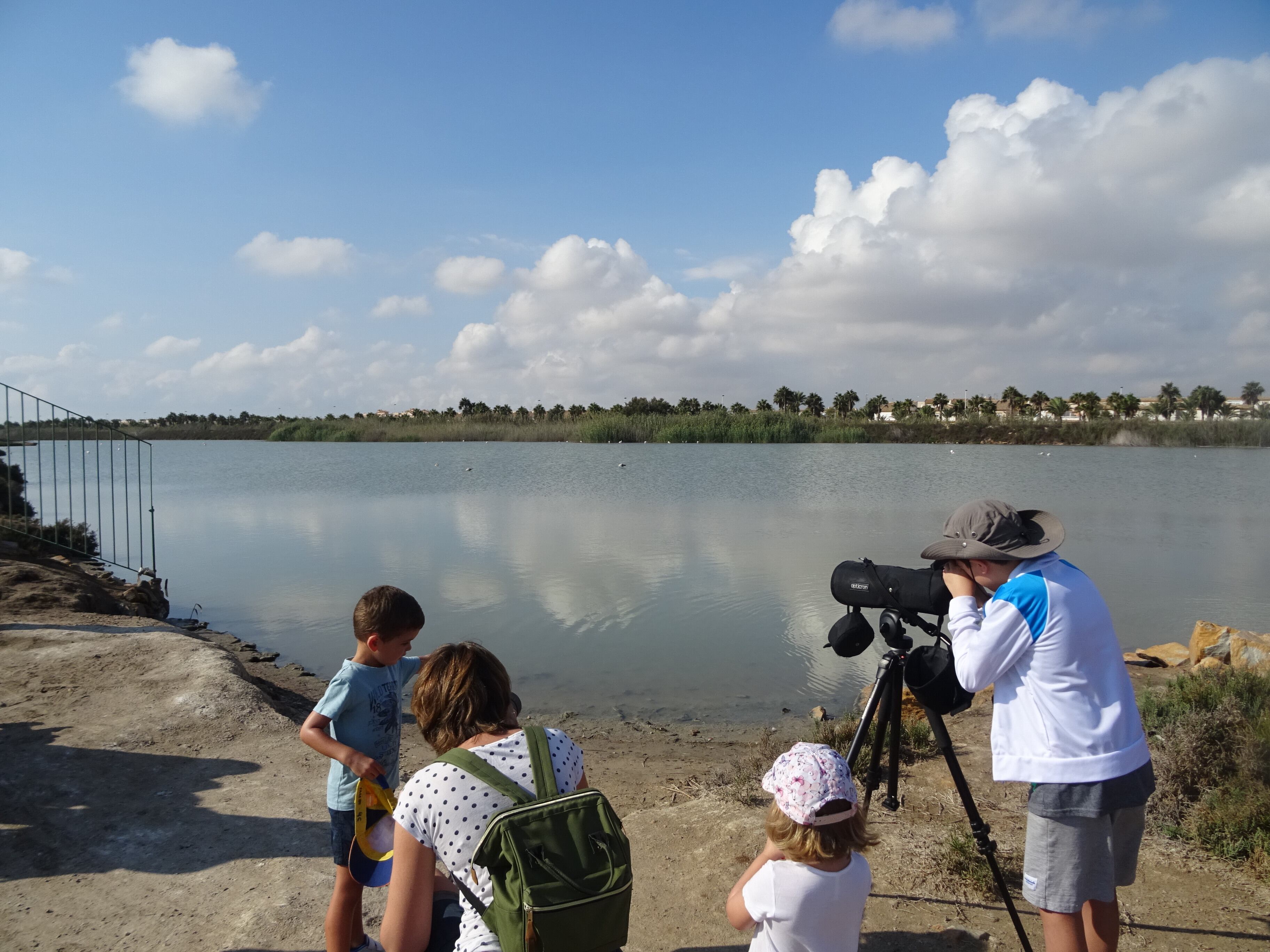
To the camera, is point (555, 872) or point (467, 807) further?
point (467, 807)

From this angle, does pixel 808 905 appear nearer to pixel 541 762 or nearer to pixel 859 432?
pixel 541 762

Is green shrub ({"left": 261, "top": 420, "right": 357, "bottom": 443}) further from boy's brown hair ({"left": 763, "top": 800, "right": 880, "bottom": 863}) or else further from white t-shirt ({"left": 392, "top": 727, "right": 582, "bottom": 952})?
boy's brown hair ({"left": 763, "top": 800, "right": 880, "bottom": 863})

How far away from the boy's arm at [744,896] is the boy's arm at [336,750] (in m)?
1.14

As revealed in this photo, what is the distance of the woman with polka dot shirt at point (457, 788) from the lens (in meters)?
1.65

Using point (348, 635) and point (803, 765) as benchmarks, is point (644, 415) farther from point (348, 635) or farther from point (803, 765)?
point (803, 765)

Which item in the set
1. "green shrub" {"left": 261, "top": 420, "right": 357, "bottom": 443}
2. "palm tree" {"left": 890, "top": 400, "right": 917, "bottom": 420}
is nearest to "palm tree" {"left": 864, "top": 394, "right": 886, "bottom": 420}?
"palm tree" {"left": 890, "top": 400, "right": 917, "bottom": 420}

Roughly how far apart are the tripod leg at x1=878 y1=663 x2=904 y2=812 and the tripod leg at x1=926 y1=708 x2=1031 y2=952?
0.44 feet

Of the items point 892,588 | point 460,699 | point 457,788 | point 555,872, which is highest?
point 892,588

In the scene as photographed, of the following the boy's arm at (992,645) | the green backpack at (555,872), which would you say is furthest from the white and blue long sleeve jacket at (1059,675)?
the green backpack at (555,872)

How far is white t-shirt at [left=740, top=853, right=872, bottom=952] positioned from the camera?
1.83 metres

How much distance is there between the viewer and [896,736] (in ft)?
9.78

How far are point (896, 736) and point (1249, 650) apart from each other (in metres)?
4.79

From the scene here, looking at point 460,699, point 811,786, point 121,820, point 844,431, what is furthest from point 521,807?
point 844,431

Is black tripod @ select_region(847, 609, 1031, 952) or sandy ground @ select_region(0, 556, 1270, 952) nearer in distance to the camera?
black tripod @ select_region(847, 609, 1031, 952)
